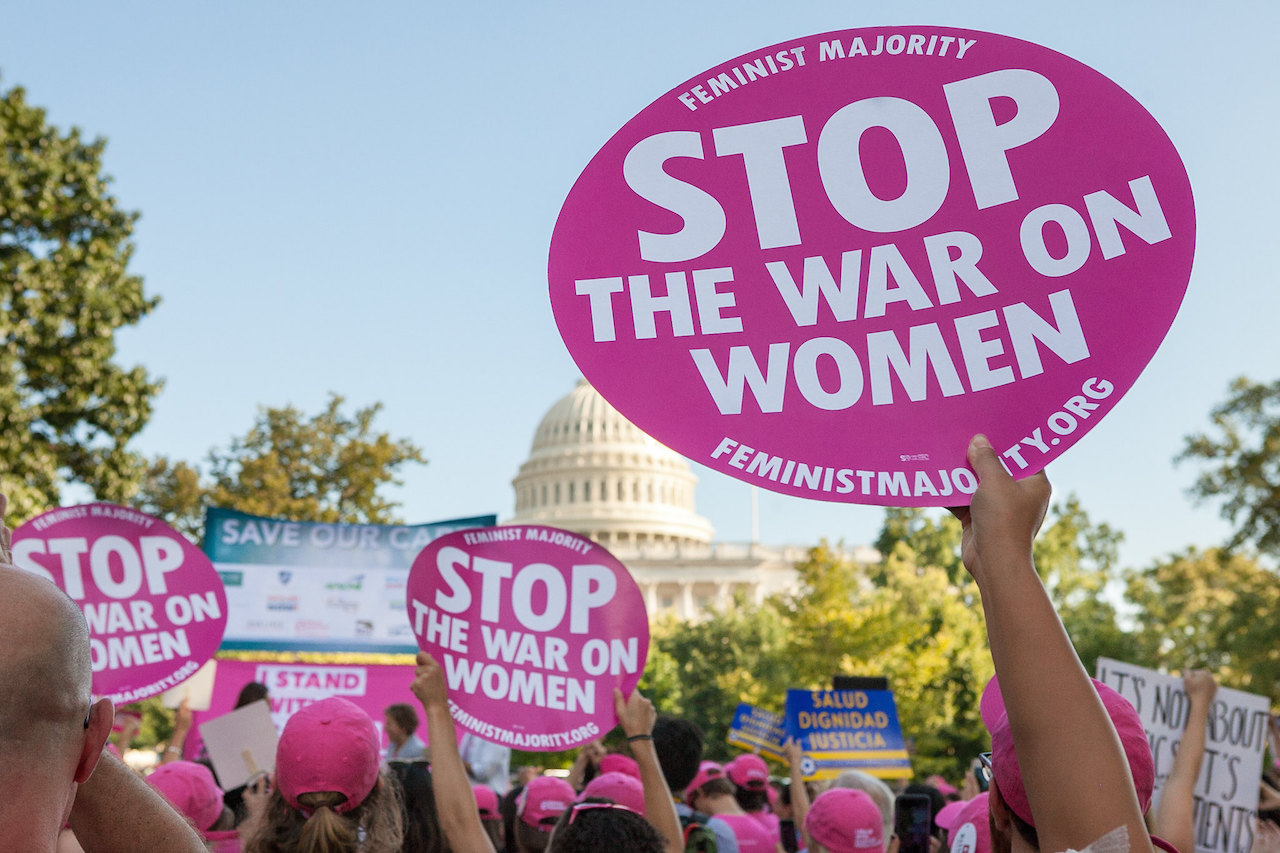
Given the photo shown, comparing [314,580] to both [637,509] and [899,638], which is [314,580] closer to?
[899,638]

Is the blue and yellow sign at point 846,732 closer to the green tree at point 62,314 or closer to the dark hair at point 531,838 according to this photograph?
the dark hair at point 531,838

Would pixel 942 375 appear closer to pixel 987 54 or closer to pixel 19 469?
pixel 987 54

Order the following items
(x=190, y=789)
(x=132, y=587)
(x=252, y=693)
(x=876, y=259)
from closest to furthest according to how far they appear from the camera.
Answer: (x=876, y=259)
(x=190, y=789)
(x=132, y=587)
(x=252, y=693)

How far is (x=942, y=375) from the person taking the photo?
1.71 metres

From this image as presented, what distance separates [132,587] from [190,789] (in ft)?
8.01

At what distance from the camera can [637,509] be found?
3629 inches

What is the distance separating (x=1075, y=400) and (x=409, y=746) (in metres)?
5.73

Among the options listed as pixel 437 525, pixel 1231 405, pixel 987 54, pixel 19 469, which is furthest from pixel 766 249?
pixel 1231 405

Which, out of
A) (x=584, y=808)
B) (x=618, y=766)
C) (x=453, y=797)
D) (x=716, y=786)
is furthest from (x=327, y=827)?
(x=716, y=786)

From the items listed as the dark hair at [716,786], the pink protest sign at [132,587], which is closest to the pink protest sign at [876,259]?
the dark hair at [716,786]

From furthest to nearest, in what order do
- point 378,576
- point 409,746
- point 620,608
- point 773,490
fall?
1. point 378,576
2. point 409,746
3. point 620,608
4. point 773,490

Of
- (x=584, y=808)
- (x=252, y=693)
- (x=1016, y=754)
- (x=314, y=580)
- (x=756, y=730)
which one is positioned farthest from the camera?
(x=314, y=580)

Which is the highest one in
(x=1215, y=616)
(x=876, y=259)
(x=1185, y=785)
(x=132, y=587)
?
(x=1215, y=616)

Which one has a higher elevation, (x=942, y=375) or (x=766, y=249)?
(x=766, y=249)
